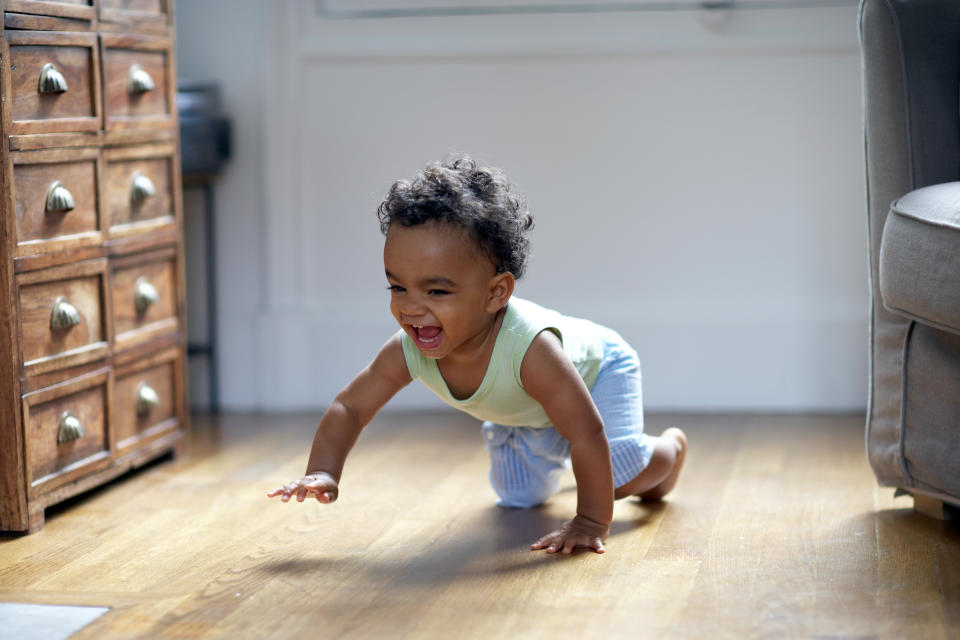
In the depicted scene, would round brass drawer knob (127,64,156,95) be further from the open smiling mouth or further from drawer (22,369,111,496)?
the open smiling mouth

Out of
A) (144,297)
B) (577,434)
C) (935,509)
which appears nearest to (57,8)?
(144,297)

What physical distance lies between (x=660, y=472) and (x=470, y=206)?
491mm

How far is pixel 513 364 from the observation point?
1.46 metres

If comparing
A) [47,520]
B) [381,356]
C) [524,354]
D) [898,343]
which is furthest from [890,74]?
[47,520]

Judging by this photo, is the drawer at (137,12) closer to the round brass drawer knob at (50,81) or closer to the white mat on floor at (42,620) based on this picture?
the round brass drawer knob at (50,81)

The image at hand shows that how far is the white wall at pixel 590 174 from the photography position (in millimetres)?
2260

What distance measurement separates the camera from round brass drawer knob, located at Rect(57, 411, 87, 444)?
64.0 inches

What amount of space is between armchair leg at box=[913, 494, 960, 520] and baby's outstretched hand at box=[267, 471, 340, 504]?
765 millimetres

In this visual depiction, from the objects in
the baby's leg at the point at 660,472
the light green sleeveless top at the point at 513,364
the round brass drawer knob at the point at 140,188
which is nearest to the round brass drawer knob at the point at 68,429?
the round brass drawer knob at the point at 140,188

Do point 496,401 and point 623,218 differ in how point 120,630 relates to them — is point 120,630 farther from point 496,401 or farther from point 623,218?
point 623,218

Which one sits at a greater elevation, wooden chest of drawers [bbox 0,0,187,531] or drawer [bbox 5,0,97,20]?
drawer [bbox 5,0,97,20]

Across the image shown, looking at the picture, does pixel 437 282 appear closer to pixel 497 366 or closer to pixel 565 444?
pixel 497 366

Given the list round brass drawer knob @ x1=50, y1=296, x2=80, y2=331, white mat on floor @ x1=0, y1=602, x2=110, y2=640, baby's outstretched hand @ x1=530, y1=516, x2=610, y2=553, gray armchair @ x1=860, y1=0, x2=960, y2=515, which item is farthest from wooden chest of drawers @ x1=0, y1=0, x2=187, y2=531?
gray armchair @ x1=860, y1=0, x2=960, y2=515

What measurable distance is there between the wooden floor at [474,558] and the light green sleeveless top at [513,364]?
154 millimetres
